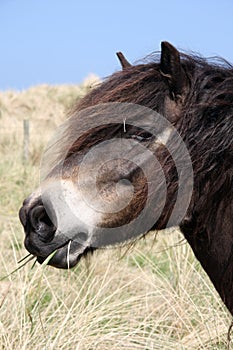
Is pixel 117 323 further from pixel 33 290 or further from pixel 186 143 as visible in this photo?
pixel 186 143

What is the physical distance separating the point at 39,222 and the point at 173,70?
704 millimetres

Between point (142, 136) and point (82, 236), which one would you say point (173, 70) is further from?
point (82, 236)

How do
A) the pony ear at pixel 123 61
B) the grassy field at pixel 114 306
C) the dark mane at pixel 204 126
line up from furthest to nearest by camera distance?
the grassy field at pixel 114 306, the pony ear at pixel 123 61, the dark mane at pixel 204 126

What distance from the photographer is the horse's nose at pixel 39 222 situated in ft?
6.59

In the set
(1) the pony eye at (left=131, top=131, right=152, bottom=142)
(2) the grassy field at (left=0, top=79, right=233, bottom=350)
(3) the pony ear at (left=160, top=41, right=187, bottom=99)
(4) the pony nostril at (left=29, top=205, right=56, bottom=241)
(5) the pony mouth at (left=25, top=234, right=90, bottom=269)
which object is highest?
(3) the pony ear at (left=160, top=41, right=187, bottom=99)

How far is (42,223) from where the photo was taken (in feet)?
6.67

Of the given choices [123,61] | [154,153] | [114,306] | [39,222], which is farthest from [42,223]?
[114,306]

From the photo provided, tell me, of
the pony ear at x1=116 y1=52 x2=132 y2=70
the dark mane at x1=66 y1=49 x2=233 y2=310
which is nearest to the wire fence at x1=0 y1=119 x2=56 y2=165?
the pony ear at x1=116 y1=52 x2=132 y2=70

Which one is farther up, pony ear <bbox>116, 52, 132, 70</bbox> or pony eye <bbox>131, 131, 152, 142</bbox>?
pony ear <bbox>116, 52, 132, 70</bbox>

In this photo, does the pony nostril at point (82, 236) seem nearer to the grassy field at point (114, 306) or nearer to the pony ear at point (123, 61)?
the grassy field at point (114, 306)

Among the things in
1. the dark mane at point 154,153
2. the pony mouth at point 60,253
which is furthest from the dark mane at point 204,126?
the pony mouth at point 60,253

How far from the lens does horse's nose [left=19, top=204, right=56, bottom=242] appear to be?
2.01 meters

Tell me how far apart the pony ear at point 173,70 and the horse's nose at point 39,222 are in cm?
62

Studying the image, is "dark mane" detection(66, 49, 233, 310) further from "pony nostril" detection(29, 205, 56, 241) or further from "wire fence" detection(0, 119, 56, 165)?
"wire fence" detection(0, 119, 56, 165)
